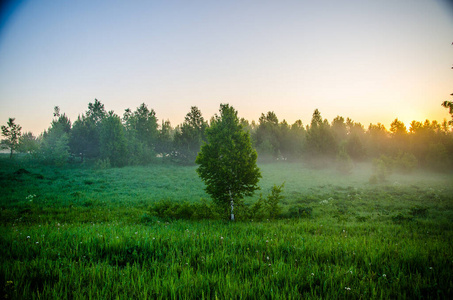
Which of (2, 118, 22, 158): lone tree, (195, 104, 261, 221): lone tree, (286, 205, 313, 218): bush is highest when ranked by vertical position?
(2, 118, 22, 158): lone tree

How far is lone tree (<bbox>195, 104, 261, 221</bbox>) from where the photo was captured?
36.3 ft

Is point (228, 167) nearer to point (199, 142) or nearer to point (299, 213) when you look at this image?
point (299, 213)

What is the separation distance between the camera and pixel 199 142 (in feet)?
208

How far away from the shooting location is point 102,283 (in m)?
2.83

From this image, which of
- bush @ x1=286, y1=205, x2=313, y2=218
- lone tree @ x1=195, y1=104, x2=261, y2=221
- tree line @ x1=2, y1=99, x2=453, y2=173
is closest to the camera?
lone tree @ x1=195, y1=104, x2=261, y2=221

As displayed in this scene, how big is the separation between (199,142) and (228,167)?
53.3 meters

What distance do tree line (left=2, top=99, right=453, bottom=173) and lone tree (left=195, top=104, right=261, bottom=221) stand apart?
152ft

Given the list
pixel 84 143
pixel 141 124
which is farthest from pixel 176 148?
pixel 84 143

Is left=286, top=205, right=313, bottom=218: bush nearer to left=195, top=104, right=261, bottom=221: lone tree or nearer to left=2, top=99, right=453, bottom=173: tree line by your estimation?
left=195, top=104, right=261, bottom=221: lone tree

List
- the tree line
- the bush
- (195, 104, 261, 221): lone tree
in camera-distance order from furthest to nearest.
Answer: the tree line
the bush
(195, 104, 261, 221): lone tree

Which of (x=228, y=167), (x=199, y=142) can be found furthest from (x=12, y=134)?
(x=228, y=167)

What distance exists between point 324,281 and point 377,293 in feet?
2.40

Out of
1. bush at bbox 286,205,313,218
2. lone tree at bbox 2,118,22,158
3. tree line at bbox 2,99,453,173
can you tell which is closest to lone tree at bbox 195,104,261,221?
bush at bbox 286,205,313,218

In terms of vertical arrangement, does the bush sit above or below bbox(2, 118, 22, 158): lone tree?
below
